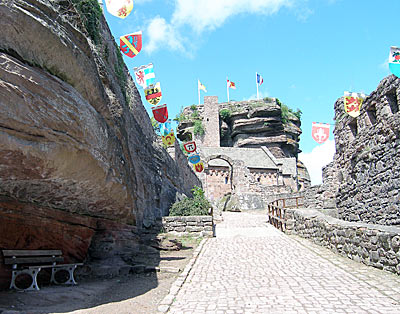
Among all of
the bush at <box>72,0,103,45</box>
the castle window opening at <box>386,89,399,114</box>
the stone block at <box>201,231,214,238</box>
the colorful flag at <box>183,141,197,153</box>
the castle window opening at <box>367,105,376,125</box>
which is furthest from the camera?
the colorful flag at <box>183,141,197,153</box>

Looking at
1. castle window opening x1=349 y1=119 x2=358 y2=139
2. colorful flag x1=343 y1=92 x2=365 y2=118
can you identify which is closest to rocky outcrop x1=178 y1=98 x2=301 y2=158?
castle window opening x1=349 y1=119 x2=358 y2=139

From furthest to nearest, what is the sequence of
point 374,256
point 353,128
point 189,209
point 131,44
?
1. point 189,209
2. point 353,128
3. point 131,44
4. point 374,256

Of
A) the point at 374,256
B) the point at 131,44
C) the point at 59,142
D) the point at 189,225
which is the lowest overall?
the point at 374,256

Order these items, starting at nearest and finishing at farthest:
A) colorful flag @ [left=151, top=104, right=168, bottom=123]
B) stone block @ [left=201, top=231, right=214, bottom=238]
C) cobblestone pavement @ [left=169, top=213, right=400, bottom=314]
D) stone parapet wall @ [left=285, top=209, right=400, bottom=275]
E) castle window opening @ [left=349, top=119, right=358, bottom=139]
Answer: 1. cobblestone pavement @ [left=169, top=213, right=400, bottom=314]
2. stone parapet wall @ [left=285, top=209, right=400, bottom=275]
3. stone block @ [left=201, top=231, right=214, bottom=238]
4. castle window opening @ [left=349, top=119, right=358, bottom=139]
5. colorful flag @ [left=151, top=104, right=168, bottom=123]

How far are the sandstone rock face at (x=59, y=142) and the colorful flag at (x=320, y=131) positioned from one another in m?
10.8

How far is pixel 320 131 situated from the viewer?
51.9 ft

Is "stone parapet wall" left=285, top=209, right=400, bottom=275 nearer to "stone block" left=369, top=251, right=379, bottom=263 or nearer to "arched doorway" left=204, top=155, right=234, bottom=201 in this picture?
"stone block" left=369, top=251, right=379, bottom=263

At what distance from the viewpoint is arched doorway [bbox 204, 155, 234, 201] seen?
115 ft

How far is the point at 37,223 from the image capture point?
6039mm

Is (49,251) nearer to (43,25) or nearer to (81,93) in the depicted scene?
(81,93)

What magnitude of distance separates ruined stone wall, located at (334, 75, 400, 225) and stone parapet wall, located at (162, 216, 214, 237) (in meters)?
5.21

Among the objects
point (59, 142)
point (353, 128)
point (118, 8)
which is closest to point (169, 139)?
point (118, 8)

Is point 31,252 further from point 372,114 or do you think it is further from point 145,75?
point 372,114

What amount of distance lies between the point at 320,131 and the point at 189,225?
27.6 feet
